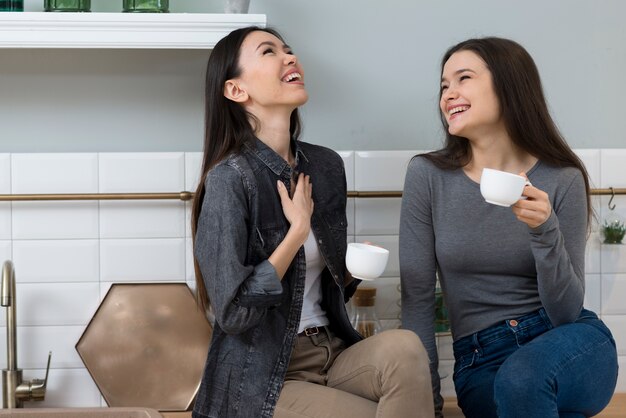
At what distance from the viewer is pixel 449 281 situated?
6.36ft

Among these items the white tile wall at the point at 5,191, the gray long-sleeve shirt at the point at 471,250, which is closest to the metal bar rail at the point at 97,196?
the white tile wall at the point at 5,191

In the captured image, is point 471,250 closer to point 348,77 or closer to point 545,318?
point 545,318

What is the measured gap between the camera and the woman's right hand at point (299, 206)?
67.6 inches

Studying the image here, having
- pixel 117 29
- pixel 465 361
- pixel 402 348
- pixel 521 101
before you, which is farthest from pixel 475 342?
pixel 117 29

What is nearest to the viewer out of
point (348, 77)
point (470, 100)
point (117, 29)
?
point (470, 100)

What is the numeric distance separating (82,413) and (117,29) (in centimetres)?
86

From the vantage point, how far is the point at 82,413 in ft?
6.67

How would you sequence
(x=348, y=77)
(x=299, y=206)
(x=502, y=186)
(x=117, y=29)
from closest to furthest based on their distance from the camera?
(x=502, y=186), (x=299, y=206), (x=117, y=29), (x=348, y=77)

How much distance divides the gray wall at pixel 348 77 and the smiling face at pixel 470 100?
0.38 m

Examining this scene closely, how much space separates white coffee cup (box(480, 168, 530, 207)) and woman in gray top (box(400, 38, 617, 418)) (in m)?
0.27

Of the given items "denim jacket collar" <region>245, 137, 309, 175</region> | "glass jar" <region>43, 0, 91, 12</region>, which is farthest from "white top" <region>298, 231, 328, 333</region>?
"glass jar" <region>43, 0, 91, 12</region>

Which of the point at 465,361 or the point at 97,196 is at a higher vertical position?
the point at 97,196

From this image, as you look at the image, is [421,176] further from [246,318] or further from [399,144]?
[246,318]

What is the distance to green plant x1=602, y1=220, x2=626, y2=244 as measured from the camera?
232 centimetres
